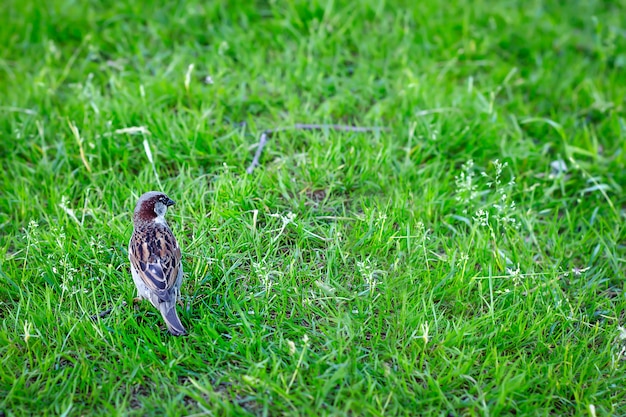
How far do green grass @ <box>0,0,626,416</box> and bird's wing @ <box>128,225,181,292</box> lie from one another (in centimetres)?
26

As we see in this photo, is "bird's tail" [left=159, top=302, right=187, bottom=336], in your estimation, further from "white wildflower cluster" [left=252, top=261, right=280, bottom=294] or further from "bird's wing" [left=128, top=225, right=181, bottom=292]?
"white wildflower cluster" [left=252, top=261, right=280, bottom=294]

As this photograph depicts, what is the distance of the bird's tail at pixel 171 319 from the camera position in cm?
381

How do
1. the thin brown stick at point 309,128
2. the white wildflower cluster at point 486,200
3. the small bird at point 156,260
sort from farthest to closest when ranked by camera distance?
the thin brown stick at point 309,128, the white wildflower cluster at point 486,200, the small bird at point 156,260

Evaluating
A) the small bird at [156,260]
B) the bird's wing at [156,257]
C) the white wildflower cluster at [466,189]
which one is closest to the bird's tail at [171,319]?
the small bird at [156,260]

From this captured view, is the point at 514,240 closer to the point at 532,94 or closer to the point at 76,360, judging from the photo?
the point at 532,94

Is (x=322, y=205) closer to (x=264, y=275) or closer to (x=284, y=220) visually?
(x=284, y=220)

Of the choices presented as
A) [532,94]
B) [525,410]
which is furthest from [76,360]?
[532,94]

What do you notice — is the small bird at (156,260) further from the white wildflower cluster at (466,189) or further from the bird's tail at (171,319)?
the white wildflower cluster at (466,189)

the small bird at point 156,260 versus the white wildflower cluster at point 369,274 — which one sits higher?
the small bird at point 156,260

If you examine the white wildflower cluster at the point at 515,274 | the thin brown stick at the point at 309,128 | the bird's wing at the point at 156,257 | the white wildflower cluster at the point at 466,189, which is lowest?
the white wildflower cluster at the point at 515,274

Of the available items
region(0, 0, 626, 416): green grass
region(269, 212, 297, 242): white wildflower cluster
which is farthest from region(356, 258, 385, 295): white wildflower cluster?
region(269, 212, 297, 242): white wildflower cluster

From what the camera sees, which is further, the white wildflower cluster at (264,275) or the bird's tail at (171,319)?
the white wildflower cluster at (264,275)

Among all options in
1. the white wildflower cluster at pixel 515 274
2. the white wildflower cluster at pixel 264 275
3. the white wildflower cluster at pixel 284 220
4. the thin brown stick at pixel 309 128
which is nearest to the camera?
the white wildflower cluster at pixel 264 275

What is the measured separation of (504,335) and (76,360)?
8.36 ft
